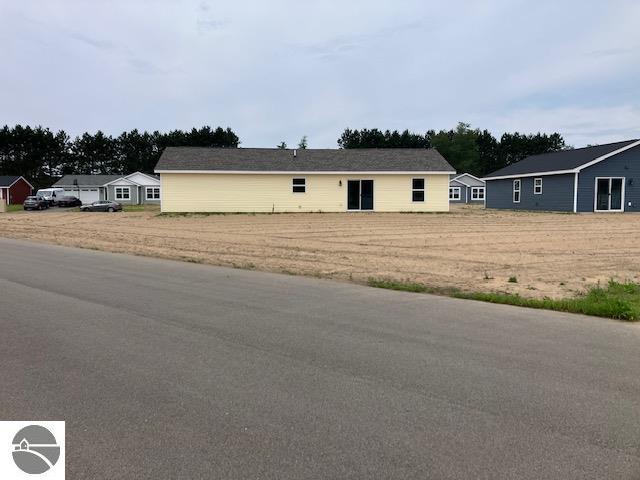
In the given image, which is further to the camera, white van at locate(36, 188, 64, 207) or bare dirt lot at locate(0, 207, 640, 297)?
white van at locate(36, 188, 64, 207)

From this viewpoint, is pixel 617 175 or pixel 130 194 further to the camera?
pixel 130 194

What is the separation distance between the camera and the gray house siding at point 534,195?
3367cm

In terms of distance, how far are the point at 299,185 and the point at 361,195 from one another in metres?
4.21

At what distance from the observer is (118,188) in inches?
2448

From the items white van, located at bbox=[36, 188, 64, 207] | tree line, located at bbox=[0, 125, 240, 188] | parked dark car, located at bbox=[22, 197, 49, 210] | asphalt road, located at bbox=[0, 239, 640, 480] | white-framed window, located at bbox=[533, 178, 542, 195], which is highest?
tree line, located at bbox=[0, 125, 240, 188]

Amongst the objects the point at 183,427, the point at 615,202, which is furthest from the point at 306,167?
the point at 183,427

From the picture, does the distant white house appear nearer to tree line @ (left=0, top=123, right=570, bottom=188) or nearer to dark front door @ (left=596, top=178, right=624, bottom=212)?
tree line @ (left=0, top=123, right=570, bottom=188)

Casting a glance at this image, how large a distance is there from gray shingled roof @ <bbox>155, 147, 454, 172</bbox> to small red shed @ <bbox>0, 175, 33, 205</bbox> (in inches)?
1731

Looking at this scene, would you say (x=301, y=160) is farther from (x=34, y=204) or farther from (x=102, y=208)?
(x=34, y=204)

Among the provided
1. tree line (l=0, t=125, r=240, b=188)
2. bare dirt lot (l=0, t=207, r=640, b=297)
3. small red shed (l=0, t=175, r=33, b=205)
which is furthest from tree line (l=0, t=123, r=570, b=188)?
bare dirt lot (l=0, t=207, r=640, b=297)

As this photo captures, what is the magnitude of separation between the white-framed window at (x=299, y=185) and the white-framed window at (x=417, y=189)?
7.22 meters

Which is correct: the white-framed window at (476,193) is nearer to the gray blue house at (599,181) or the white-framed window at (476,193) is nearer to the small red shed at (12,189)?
the gray blue house at (599,181)

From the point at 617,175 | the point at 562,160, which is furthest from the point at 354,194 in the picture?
the point at 617,175

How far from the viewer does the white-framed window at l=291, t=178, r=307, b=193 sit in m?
34.1
